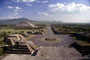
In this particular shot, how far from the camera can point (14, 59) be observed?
1257cm

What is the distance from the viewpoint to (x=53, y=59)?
12273 mm

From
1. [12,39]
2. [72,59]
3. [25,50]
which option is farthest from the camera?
[12,39]

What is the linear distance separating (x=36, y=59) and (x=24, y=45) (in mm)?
7050

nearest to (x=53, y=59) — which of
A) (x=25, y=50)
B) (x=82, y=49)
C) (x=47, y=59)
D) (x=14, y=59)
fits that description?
(x=47, y=59)

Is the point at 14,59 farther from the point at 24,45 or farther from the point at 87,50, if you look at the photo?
the point at 87,50

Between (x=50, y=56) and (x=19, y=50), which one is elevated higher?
(x=50, y=56)

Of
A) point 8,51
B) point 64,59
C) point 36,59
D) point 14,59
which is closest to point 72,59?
point 64,59

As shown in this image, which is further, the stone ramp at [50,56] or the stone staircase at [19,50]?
the stone staircase at [19,50]

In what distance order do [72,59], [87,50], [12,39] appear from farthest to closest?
[12,39]
[87,50]
[72,59]

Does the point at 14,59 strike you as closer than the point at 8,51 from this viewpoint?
Yes

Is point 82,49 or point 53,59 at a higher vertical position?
point 53,59

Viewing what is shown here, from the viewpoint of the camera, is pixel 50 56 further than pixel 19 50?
No

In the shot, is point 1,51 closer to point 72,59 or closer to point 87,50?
point 72,59

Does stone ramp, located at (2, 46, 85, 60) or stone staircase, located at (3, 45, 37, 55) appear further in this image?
stone staircase, located at (3, 45, 37, 55)
